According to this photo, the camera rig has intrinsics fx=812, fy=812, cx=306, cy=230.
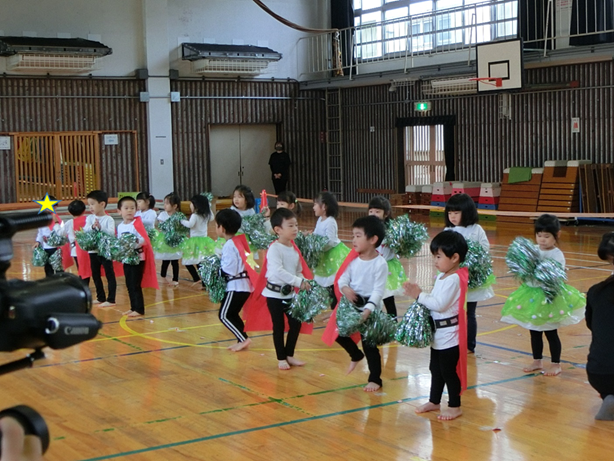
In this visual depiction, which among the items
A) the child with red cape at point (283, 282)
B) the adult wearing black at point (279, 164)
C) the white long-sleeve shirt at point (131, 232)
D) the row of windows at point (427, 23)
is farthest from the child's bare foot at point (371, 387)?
the adult wearing black at point (279, 164)

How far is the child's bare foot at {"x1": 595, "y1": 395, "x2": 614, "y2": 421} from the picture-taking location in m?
4.71

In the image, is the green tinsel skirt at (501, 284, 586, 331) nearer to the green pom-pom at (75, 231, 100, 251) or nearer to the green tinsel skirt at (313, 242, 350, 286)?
the green tinsel skirt at (313, 242, 350, 286)

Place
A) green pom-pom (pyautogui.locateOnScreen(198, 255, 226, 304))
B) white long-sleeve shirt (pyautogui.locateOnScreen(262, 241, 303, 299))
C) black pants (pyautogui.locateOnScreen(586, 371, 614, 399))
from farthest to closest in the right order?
green pom-pom (pyautogui.locateOnScreen(198, 255, 226, 304)), white long-sleeve shirt (pyautogui.locateOnScreen(262, 241, 303, 299)), black pants (pyautogui.locateOnScreen(586, 371, 614, 399))

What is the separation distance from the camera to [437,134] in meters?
19.8

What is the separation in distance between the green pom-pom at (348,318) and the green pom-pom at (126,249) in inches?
139

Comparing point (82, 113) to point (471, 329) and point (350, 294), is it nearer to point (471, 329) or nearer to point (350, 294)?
point (471, 329)

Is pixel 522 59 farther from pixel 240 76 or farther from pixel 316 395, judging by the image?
pixel 316 395

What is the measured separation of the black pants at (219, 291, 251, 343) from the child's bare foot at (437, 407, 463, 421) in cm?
233

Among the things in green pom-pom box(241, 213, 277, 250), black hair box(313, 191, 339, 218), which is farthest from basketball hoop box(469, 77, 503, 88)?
black hair box(313, 191, 339, 218)

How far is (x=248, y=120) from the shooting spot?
851 inches

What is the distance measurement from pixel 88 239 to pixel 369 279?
4.30 meters

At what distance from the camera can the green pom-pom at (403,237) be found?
7.20 metres

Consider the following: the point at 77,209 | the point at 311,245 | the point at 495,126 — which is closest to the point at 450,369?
the point at 311,245

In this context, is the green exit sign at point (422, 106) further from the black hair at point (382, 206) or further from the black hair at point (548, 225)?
the black hair at point (548, 225)
